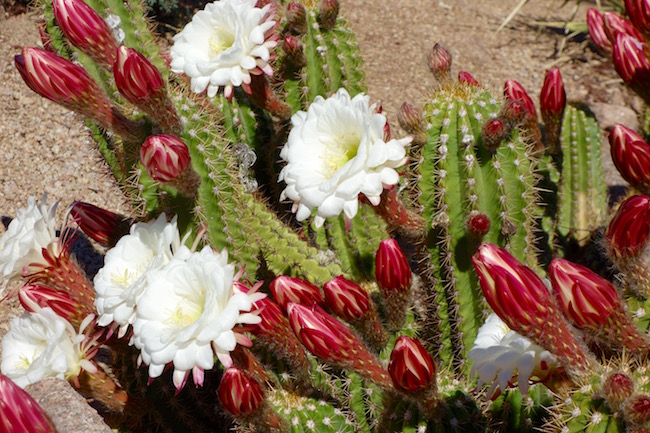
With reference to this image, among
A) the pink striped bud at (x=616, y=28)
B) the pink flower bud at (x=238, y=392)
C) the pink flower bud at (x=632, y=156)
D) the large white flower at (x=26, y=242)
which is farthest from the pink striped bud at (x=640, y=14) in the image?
the large white flower at (x=26, y=242)

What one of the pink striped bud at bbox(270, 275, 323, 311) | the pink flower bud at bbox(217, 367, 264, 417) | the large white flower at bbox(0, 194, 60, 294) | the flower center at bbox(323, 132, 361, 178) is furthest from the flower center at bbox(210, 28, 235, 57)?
the pink flower bud at bbox(217, 367, 264, 417)

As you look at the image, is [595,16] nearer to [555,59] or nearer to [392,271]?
[392,271]

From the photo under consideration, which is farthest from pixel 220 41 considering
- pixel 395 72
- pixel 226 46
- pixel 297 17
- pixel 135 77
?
pixel 395 72

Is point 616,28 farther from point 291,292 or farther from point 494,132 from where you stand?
point 291,292

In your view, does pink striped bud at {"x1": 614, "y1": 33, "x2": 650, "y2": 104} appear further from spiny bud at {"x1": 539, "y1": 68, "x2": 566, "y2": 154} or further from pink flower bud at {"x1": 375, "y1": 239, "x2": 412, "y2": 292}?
pink flower bud at {"x1": 375, "y1": 239, "x2": 412, "y2": 292}

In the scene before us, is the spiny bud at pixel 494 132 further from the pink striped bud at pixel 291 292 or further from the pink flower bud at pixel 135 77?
the pink flower bud at pixel 135 77

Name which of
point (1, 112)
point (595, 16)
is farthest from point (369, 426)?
point (1, 112)
